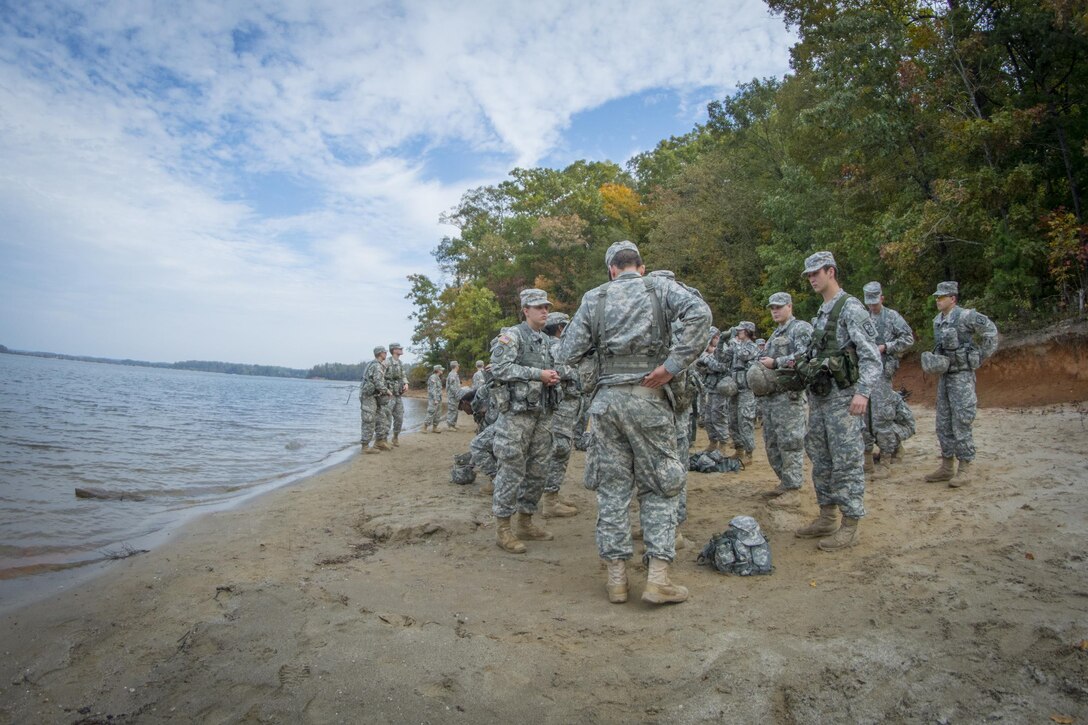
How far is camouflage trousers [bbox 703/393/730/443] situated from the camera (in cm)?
1011

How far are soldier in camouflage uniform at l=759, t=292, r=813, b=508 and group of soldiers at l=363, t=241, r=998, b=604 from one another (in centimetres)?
1

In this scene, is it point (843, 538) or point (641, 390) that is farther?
point (843, 538)

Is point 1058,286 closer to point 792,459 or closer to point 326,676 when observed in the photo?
point 792,459

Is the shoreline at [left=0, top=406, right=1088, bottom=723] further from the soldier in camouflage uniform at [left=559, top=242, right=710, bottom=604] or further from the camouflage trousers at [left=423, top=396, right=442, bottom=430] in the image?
the camouflage trousers at [left=423, top=396, right=442, bottom=430]

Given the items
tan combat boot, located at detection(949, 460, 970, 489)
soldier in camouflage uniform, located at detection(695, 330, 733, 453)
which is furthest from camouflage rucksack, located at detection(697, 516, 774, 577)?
soldier in camouflage uniform, located at detection(695, 330, 733, 453)

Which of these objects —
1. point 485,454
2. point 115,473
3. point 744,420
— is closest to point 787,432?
point 744,420

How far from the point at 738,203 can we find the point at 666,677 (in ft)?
84.0

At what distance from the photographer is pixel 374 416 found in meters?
13.7

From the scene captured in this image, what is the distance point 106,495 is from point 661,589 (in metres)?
8.11

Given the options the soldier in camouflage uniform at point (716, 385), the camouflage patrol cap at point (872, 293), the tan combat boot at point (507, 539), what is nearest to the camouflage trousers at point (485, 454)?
the tan combat boot at point (507, 539)

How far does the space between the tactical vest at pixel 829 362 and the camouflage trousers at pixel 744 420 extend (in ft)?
13.7

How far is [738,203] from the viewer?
83.8 ft

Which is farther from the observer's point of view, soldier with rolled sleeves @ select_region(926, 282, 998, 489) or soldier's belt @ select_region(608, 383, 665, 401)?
soldier with rolled sleeves @ select_region(926, 282, 998, 489)

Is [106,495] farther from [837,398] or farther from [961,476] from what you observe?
[961,476]
